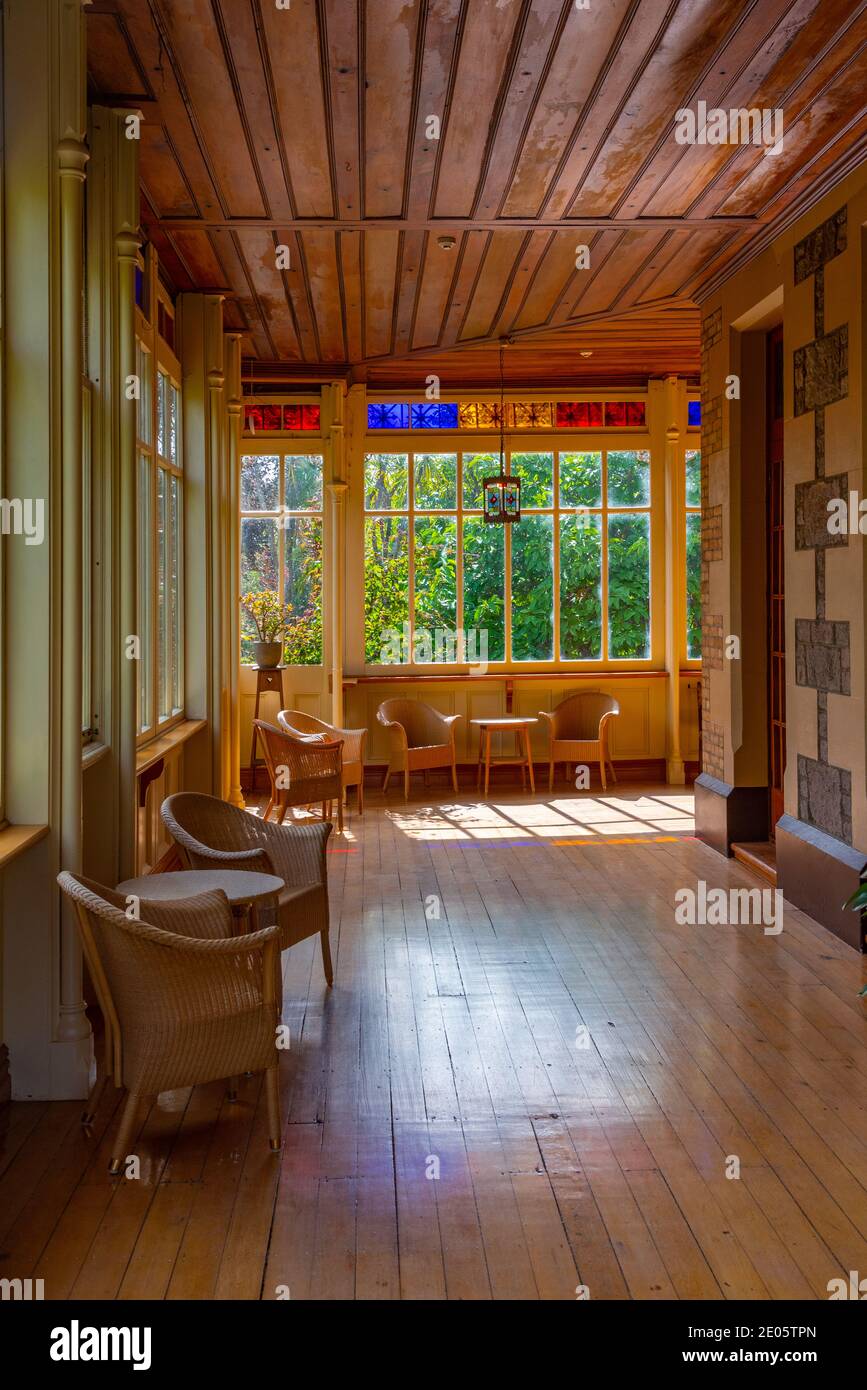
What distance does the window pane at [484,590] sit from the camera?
1050 cm

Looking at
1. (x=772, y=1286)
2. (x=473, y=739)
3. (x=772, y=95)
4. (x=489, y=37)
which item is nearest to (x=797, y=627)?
(x=772, y=95)

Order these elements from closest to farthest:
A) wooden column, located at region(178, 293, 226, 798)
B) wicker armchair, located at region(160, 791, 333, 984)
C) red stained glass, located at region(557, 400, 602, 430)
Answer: wicker armchair, located at region(160, 791, 333, 984) < wooden column, located at region(178, 293, 226, 798) < red stained glass, located at region(557, 400, 602, 430)

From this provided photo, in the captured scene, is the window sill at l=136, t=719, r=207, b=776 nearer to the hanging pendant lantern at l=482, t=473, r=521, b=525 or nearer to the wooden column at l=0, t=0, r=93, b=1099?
the wooden column at l=0, t=0, r=93, b=1099

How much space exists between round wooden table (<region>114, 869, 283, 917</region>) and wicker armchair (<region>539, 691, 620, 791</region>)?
6026 millimetres

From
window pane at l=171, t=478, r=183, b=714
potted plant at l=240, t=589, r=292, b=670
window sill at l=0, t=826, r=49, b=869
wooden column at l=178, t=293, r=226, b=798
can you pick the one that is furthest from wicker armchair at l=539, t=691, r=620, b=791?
window sill at l=0, t=826, r=49, b=869

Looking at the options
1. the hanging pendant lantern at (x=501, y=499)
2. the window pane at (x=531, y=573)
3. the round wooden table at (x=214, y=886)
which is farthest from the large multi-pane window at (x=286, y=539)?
the round wooden table at (x=214, y=886)

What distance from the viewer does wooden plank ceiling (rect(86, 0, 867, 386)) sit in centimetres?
404

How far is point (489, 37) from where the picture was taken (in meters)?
4.12

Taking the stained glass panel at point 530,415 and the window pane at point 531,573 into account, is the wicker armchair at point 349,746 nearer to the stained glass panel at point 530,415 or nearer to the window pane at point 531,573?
the window pane at point 531,573

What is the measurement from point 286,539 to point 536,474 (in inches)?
93.5

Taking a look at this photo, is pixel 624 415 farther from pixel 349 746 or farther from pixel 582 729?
pixel 349 746

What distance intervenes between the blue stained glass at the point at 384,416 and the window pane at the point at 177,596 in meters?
3.58

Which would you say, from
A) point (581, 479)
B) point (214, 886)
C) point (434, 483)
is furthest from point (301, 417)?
point (214, 886)

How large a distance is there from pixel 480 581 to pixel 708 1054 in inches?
273
